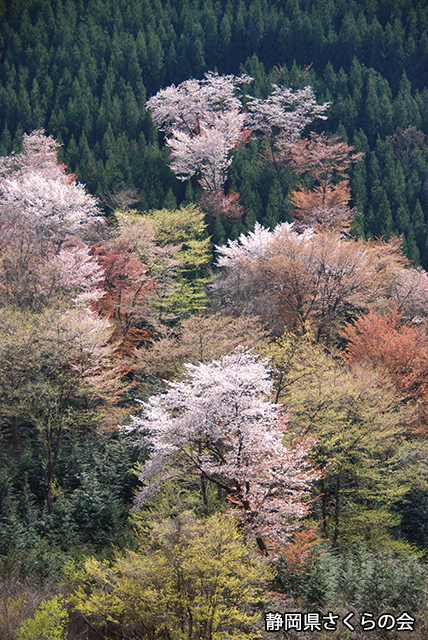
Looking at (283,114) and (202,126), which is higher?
(283,114)

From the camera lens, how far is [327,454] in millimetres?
19203

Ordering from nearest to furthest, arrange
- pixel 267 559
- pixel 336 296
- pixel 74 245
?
1. pixel 267 559
2. pixel 336 296
3. pixel 74 245

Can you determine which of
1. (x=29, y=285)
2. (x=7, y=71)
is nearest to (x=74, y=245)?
(x=29, y=285)

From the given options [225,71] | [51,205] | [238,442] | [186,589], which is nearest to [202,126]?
[51,205]

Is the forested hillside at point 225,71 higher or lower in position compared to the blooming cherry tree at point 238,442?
higher

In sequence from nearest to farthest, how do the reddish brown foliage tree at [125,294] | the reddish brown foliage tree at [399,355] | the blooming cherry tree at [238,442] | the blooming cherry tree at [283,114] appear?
1. the blooming cherry tree at [238,442]
2. the reddish brown foliage tree at [399,355]
3. the reddish brown foliage tree at [125,294]
4. the blooming cherry tree at [283,114]

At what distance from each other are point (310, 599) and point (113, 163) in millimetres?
40281

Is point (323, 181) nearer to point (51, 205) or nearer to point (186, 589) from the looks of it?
point (51, 205)

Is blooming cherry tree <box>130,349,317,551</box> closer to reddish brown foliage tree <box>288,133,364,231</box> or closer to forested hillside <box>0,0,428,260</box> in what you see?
reddish brown foliage tree <box>288,133,364,231</box>

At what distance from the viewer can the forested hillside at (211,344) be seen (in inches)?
485

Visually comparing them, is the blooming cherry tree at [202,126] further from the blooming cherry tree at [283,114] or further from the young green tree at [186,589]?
the young green tree at [186,589]

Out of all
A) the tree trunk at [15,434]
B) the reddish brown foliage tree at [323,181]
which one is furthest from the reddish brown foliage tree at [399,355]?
the tree trunk at [15,434]

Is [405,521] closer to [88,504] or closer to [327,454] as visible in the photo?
[327,454]

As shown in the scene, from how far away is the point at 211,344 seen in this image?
22.0 meters
